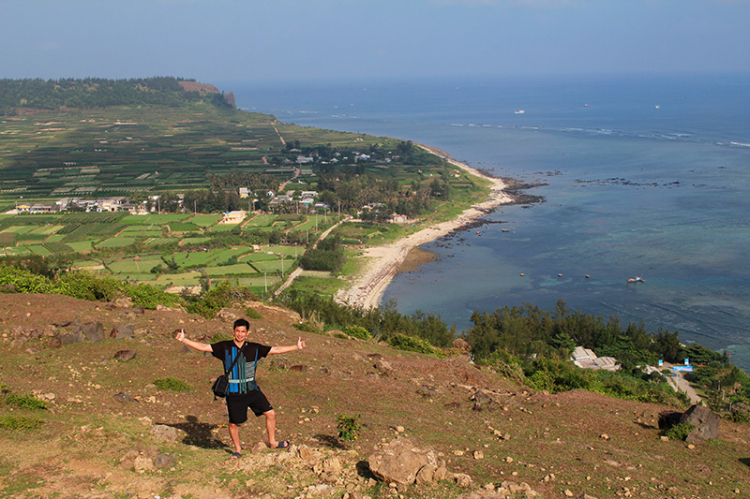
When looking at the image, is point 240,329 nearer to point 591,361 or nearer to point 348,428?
point 348,428

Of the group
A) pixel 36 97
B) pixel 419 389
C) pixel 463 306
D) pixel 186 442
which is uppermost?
pixel 36 97

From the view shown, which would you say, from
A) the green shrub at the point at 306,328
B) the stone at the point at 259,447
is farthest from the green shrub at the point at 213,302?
the stone at the point at 259,447

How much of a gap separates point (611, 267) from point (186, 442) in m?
48.3

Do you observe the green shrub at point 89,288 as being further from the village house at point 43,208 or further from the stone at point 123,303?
the village house at point 43,208

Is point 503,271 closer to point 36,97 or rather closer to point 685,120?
point 685,120

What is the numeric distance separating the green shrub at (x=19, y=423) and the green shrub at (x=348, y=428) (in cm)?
457

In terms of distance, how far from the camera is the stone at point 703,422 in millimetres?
10938

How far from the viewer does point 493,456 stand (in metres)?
9.48

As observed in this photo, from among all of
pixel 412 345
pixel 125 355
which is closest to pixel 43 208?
pixel 412 345

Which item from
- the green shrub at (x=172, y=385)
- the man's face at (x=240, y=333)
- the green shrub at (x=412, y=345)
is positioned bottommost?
the green shrub at (x=412, y=345)

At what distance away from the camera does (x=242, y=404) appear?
25.6ft

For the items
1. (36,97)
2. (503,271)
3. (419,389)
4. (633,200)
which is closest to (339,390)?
(419,389)


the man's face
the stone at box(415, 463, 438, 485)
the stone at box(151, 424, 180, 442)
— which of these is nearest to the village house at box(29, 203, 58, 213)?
the stone at box(151, 424, 180, 442)

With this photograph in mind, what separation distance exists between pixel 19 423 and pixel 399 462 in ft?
18.5
